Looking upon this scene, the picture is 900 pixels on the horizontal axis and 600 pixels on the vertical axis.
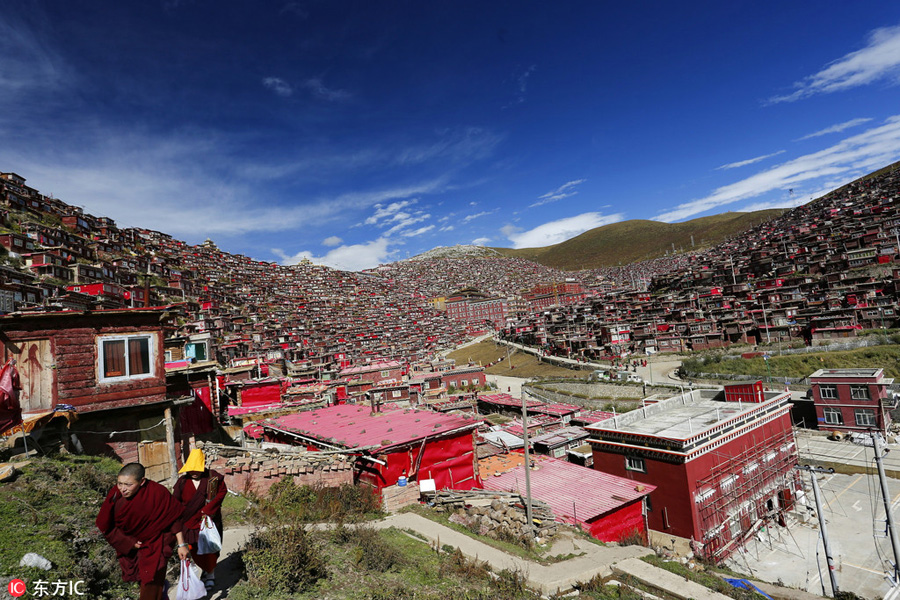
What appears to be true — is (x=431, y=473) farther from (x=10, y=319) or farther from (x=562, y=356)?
(x=562, y=356)

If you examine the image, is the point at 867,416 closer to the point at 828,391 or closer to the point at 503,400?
the point at 828,391

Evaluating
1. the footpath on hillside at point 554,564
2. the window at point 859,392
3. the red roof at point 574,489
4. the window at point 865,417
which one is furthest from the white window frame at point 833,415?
the footpath on hillside at point 554,564

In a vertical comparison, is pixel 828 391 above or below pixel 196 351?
below

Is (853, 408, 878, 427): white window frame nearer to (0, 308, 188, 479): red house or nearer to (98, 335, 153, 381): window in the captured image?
(0, 308, 188, 479): red house

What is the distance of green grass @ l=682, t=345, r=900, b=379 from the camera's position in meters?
45.9

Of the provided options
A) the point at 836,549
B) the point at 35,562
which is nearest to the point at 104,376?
the point at 35,562

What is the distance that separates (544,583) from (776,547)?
21296 millimetres

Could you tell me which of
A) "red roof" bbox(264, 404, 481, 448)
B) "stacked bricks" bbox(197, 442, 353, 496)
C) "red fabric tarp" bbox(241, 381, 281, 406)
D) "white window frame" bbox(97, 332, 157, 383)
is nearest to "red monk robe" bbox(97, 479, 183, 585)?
"stacked bricks" bbox(197, 442, 353, 496)

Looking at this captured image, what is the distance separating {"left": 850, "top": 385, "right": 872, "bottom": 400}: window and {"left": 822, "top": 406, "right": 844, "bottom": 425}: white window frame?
181 cm

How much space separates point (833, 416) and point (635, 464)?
29.8m

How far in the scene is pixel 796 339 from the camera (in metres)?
58.9

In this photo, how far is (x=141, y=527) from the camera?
15.0ft

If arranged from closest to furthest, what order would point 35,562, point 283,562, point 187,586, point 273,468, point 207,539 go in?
point 187,586 → point 207,539 → point 35,562 → point 283,562 → point 273,468

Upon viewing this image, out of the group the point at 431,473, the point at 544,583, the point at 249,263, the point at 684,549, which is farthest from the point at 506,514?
the point at 249,263
